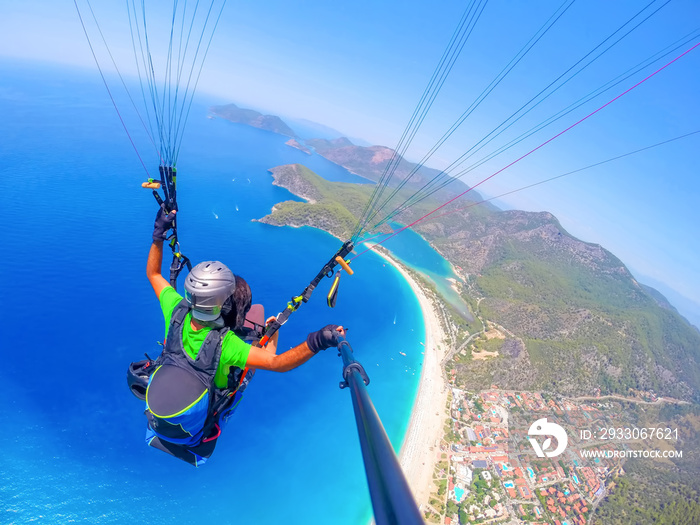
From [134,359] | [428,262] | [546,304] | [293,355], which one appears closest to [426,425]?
[134,359]

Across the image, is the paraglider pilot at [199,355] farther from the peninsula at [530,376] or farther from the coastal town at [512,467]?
the peninsula at [530,376]

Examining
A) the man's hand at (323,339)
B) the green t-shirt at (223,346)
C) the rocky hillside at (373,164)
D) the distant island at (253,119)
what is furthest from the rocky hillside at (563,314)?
the distant island at (253,119)

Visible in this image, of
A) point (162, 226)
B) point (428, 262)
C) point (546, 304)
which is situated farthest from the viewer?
point (428, 262)

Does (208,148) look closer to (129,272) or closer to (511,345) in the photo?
(129,272)

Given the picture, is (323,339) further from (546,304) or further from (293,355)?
(546,304)

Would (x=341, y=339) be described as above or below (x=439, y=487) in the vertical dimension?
above

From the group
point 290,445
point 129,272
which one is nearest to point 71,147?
point 129,272
